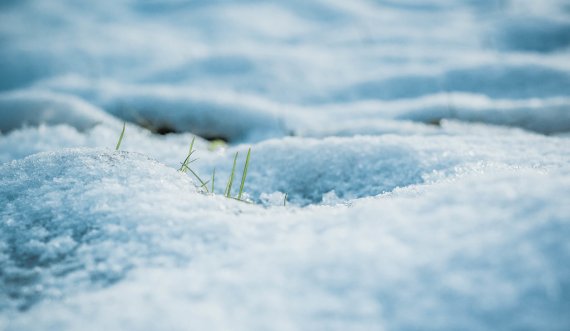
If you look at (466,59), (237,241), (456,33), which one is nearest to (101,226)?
(237,241)

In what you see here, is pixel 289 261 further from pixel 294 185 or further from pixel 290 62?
pixel 290 62

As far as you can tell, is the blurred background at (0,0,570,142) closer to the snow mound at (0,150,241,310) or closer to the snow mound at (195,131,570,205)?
the snow mound at (195,131,570,205)

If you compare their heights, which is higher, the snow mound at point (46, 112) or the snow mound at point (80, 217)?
the snow mound at point (46, 112)

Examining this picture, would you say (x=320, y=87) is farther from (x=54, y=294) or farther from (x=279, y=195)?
(x=54, y=294)

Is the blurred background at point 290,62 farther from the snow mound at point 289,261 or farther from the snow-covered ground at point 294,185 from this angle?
the snow mound at point 289,261

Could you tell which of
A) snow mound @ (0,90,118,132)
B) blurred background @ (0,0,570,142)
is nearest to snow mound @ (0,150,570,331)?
blurred background @ (0,0,570,142)

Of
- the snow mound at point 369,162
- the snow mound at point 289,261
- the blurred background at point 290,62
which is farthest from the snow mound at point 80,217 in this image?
the blurred background at point 290,62

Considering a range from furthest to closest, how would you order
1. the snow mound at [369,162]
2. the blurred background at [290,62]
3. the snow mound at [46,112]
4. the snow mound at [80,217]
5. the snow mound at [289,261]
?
the blurred background at [290,62], the snow mound at [46,112], the snow mound at [369,162], the snow mound at [80,217], the snow mound at [289,261]
